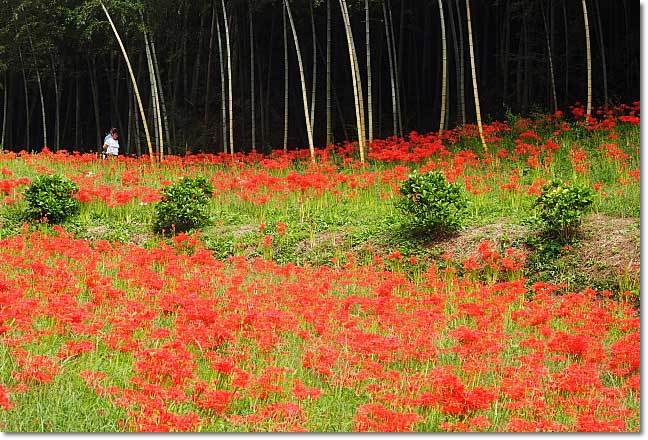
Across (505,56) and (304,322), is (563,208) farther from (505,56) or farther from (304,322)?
(505,56)

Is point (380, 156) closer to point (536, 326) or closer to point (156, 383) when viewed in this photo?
point (536, 326)

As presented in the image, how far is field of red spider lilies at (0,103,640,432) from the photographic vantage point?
4.51m

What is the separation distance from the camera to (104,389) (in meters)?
4.62

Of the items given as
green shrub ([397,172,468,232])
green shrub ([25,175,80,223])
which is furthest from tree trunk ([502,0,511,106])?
green shrub ([25,175,80,223])

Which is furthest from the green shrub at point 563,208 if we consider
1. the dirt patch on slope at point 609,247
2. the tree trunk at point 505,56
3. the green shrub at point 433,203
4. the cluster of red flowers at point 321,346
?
the tree trunk at point 505,56

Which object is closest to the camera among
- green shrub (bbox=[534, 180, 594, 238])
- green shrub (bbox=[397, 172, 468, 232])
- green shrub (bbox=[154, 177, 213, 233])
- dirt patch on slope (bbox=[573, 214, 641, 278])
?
dirt patch on slope (bbox=[573, 214, 641, 278])

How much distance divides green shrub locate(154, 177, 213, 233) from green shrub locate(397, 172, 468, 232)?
8.94 feet

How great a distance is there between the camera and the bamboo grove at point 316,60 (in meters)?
18.6

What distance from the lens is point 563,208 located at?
823cm

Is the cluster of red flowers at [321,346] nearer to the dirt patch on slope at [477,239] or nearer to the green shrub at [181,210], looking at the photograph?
the dirt patch on slope at [477,239]

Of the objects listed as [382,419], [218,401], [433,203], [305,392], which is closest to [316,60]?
[433,203]

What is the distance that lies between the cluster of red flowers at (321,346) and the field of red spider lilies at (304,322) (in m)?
0.02

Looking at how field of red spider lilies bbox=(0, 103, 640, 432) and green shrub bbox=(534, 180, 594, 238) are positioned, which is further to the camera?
green shrub bbox=(534, 180, 594, 238)

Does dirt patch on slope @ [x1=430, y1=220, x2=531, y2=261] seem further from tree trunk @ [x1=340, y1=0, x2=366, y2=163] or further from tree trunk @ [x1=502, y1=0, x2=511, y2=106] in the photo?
tree trunk @ [x1=502, y1=0, x2=511, y2=106]
